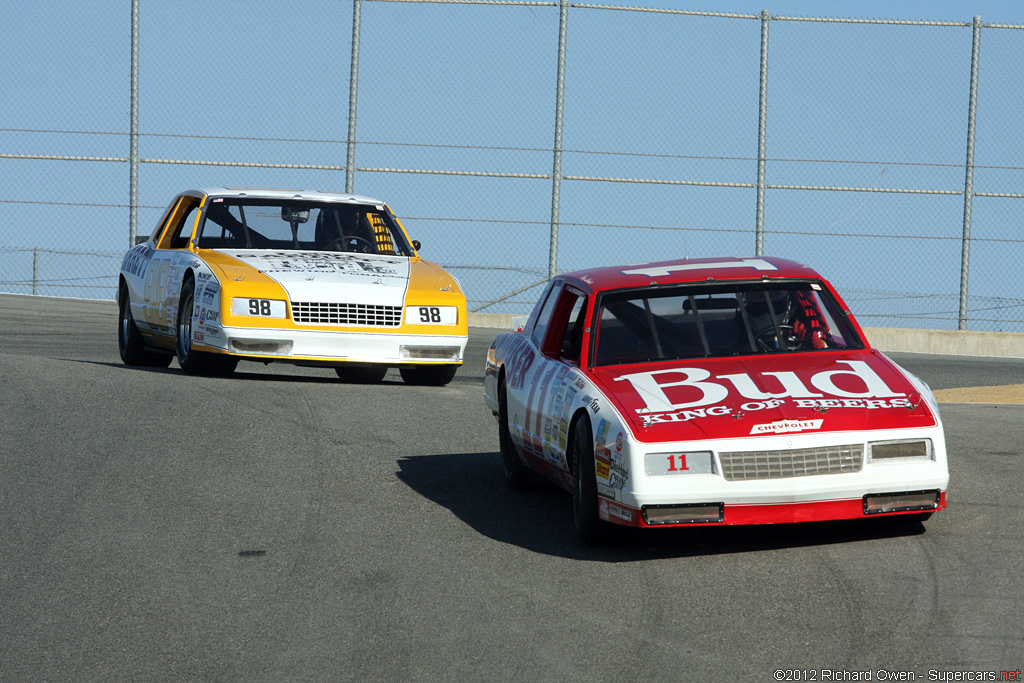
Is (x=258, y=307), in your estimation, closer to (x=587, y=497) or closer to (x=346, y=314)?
(x=346, y=314)

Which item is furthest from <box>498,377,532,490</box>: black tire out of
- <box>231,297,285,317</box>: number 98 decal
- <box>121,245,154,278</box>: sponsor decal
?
<box>121,245,154,278</box>: sponsor decal

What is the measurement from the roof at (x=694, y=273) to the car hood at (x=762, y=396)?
0.62m

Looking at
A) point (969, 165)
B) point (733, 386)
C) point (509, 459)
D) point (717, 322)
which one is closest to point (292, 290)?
point (509, 459)

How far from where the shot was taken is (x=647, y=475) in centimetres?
601

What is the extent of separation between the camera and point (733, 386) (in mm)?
6504

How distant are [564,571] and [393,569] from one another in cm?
74

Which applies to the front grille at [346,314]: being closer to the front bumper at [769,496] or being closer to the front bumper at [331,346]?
the front bumper at [331,346]

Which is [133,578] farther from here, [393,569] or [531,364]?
[531,364]

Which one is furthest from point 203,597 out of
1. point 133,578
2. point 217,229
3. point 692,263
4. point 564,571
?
point 217,229

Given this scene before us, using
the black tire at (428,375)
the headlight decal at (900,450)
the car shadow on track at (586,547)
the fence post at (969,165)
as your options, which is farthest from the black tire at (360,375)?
the fence post at (969,165)

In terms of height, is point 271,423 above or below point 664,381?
below

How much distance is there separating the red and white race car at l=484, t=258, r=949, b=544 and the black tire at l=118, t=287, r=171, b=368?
7.02 meters

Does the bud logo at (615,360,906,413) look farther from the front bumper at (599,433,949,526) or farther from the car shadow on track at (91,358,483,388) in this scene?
the car shadow on track at (91,358,483,388)

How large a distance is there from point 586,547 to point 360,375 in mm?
8370
